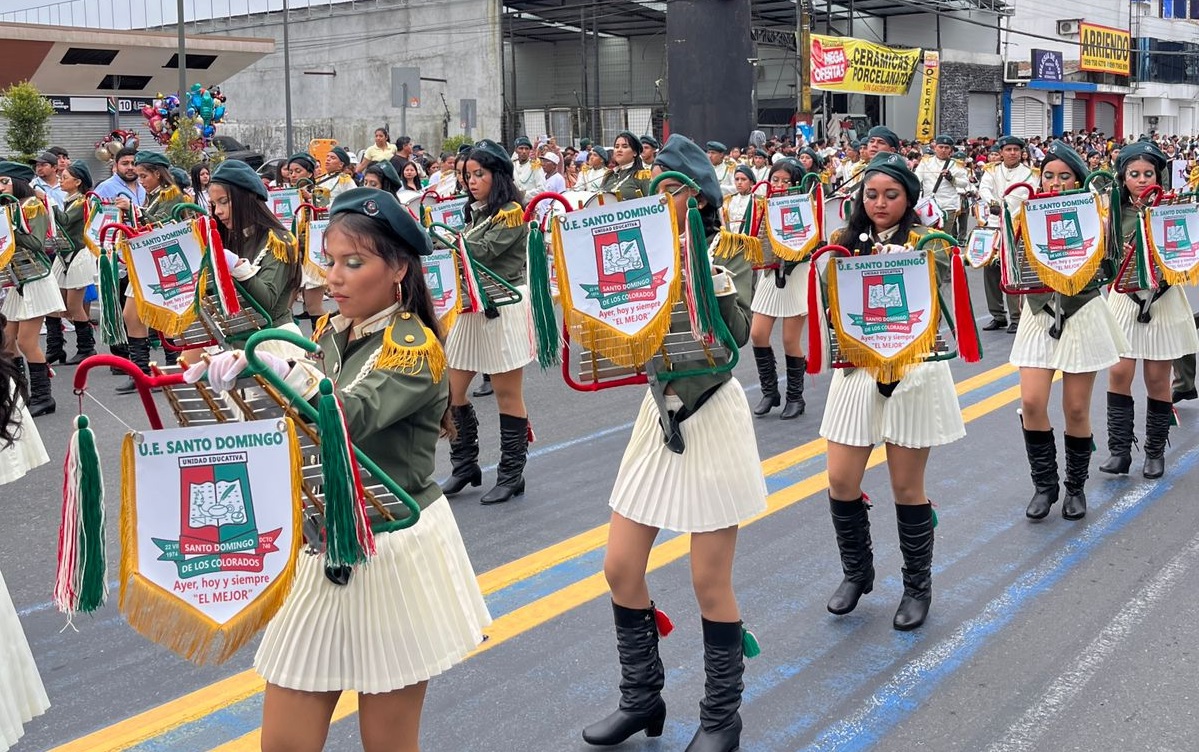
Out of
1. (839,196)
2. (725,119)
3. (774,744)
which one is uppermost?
(725,119)

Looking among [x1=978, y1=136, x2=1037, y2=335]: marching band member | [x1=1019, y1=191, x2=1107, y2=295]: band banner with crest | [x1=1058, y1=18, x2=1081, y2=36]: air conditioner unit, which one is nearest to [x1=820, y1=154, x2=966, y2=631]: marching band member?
[x1=1019, y1=191, x2=1107, y2=295]: band banner with crest

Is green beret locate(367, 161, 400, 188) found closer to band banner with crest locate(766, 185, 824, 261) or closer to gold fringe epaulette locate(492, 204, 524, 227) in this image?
gold fringe epaulette locate(492, 204, 524, 227)

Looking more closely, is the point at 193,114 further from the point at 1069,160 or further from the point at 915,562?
the point at 915,562

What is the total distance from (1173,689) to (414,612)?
3.04 m

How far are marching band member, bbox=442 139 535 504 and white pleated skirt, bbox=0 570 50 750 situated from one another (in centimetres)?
424

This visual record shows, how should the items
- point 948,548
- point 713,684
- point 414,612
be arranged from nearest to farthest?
point 414,612, point 713,684, point 948,548

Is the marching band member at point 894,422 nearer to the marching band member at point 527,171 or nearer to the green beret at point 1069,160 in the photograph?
the green beret at point 1069,160

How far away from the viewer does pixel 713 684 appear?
409cm

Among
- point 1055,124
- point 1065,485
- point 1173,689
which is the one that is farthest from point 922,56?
point 1173,689

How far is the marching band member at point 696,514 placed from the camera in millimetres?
4070

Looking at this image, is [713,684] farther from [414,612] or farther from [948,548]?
[948,548]

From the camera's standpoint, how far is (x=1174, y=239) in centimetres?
729

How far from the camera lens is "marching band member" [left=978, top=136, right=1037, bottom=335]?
13.3 metres

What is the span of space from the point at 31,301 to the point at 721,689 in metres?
7.49
